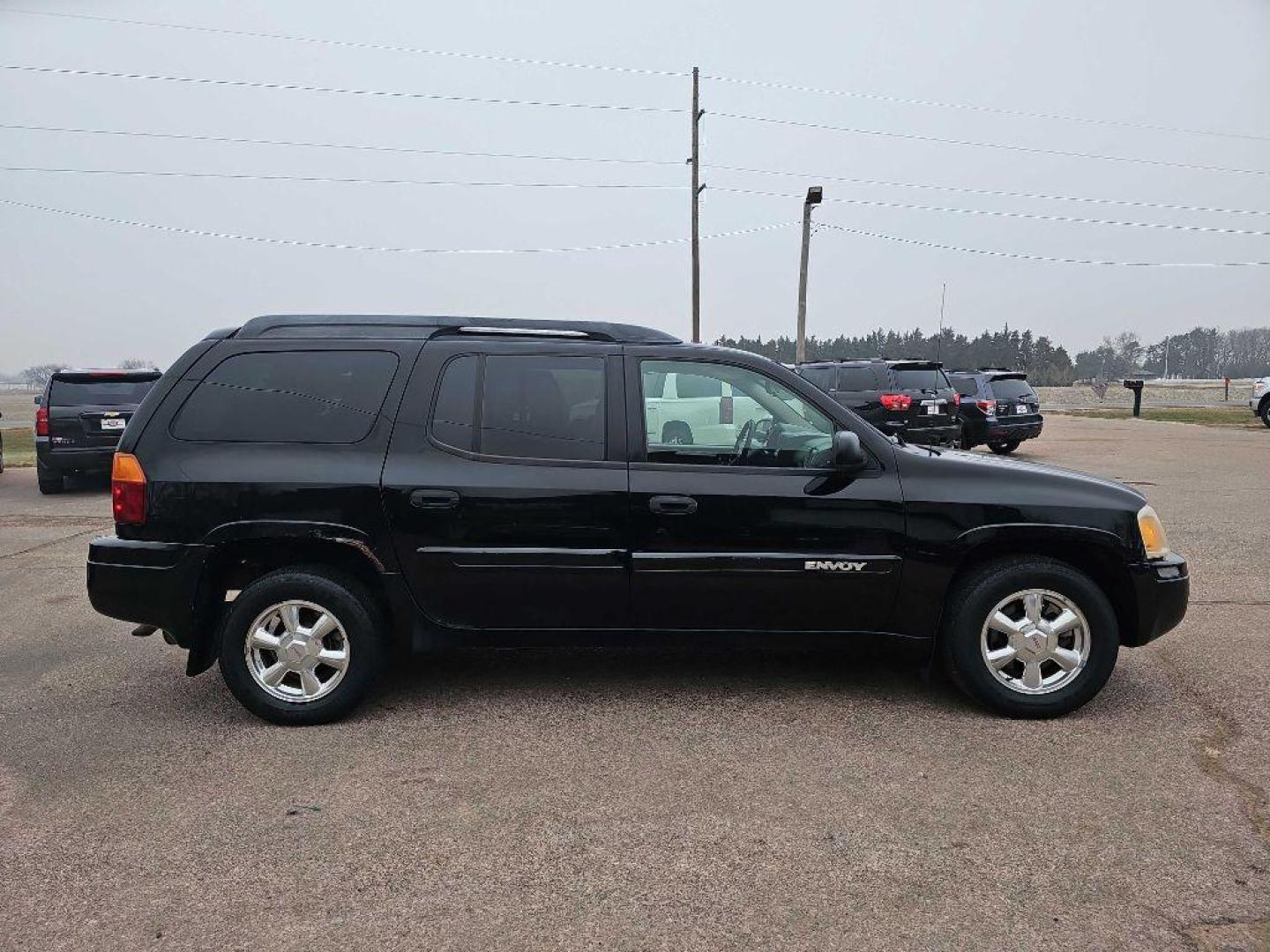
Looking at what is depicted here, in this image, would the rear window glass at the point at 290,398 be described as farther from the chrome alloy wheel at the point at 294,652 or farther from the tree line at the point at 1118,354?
the tree line at the point at 1118,354

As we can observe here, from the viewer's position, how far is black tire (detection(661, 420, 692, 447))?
13.9ft

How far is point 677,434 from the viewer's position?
168 inches

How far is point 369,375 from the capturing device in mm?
4262

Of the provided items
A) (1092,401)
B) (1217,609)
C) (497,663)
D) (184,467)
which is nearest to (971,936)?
(497,663)

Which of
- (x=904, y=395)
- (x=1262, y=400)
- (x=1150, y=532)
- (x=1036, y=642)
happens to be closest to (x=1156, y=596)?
(x=1150, y=532)

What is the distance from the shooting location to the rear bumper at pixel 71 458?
39.9 ft

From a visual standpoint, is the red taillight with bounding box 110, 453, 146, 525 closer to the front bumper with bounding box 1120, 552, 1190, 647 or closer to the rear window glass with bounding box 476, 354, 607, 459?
the rear window glass with bounding box 476, 354, 607, 459

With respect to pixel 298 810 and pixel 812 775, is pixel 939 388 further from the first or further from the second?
pixel 298 810

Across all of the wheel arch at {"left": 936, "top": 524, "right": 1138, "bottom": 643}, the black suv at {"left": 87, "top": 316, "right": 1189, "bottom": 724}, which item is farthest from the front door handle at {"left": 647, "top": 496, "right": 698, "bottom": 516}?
the wheel arch at {"left": 936, "top": 524, "right": 1138, "bottom": 643}

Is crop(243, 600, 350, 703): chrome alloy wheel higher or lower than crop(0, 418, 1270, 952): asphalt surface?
higher

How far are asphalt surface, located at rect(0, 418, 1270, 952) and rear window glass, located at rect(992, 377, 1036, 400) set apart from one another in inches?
512

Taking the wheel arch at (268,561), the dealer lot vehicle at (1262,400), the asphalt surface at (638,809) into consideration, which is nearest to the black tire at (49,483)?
the asphalt surface at (638,809)

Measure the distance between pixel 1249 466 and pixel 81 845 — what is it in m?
15.9

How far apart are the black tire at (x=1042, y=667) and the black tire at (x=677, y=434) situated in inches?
55.6
